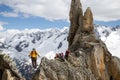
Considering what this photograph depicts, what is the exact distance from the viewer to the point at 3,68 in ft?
165

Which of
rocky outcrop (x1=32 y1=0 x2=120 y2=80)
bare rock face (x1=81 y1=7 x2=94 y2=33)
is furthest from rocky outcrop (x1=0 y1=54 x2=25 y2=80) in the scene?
bare rock face (x1=81 y1=7 x2=94 y2=33)

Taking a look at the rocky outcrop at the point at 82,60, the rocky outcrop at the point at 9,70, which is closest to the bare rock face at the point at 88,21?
the rocky outcrop at the point at 82,60

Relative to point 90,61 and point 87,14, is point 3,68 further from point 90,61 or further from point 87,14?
point 87,14

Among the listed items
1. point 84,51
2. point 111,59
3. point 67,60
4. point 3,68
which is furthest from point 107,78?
point 3,68

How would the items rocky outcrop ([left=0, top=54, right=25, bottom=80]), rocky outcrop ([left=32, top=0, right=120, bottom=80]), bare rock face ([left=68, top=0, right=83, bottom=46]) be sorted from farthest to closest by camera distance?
bare rock face ([left=68, top=0, right=83, bottom=46]) < rocky outcrop ([left=32, top=0, right=120, bottom=80]) < rocky outcrop ([left=0, top=54, right=25, bottom=80])

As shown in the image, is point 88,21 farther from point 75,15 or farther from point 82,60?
point 82,60

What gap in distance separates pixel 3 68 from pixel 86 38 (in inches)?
1032

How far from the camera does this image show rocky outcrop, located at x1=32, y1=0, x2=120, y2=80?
56.8 m

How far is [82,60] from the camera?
Answer: 64375 mm

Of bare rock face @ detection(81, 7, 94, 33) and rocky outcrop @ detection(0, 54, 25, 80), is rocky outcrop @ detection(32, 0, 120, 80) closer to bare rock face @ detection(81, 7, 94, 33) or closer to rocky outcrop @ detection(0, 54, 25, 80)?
bare rock face @ detection(81, 7, 94, 33)

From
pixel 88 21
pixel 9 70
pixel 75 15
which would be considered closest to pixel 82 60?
pixel 88 21

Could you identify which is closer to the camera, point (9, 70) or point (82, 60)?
point (9, 70)

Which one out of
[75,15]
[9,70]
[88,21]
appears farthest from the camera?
[75,15]

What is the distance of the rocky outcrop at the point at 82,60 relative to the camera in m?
56.8
